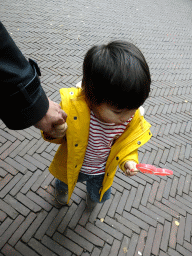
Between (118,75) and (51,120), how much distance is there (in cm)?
45

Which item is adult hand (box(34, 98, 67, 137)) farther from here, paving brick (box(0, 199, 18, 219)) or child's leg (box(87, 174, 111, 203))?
paving brick (box(0, 199, 18, 219))

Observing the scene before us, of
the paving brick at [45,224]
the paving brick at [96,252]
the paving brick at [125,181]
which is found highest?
the paving brick at [45,224]

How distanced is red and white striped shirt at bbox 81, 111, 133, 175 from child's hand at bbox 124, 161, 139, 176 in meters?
0.21

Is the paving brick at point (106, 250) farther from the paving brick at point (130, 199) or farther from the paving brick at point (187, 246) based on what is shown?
the paving brick at point (187, 246)

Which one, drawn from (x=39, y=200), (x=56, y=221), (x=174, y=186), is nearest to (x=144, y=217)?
(x=174, y=186)

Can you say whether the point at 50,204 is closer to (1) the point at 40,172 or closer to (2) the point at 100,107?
(1) the point at 40,172

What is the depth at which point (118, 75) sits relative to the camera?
99 cm

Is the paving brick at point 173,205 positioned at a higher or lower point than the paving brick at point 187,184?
higher

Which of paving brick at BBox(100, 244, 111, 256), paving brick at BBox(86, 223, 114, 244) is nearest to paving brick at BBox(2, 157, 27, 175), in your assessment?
paving brick at BBox(86, 223, 114, 244)

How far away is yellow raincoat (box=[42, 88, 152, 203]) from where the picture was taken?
1225 millimetres

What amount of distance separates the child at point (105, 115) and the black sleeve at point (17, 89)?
9.2 inches

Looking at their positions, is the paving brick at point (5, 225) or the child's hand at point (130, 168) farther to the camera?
the paving brick at point (5, 225)

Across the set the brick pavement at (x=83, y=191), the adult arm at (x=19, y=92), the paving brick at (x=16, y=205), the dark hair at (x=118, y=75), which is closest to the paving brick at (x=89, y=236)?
the brick pavement at (x=83, y=191)

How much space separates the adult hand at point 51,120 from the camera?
3.37 ft
